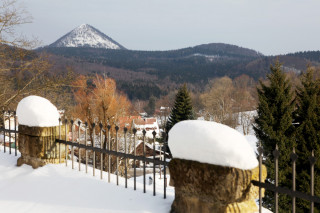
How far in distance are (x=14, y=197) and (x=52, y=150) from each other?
120 centimetres

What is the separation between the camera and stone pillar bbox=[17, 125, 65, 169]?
207 inches

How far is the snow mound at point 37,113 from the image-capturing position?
521cm

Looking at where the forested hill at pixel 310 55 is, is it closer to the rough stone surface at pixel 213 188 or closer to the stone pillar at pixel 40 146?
the stone pillar at pixel 40 146

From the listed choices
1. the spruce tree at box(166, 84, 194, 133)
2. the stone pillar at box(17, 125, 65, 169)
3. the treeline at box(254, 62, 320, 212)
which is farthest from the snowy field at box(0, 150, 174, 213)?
the spruce tree at box(166, 84, 194, 133)

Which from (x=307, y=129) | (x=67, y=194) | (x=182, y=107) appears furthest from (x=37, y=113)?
(x=182, y=107)

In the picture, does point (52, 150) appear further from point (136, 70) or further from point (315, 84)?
point (136, 70)

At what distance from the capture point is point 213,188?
Result: 3.01 m

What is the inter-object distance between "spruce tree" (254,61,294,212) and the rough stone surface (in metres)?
10.4

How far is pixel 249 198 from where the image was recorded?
3029 mm

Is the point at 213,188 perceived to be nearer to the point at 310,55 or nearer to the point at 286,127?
the point at 286,127

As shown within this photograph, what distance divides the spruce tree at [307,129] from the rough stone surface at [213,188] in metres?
10.5

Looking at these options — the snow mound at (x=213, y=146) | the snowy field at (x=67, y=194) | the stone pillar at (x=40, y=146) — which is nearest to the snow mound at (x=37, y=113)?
the stone pillar at (x=40, y=146)

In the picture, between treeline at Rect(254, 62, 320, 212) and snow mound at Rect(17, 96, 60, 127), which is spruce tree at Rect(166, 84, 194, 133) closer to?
treeline at Rect(254, 62, 320, 212)

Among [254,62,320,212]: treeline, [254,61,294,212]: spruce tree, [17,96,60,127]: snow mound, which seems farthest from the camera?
[254,61,294,212]: spruce tree
